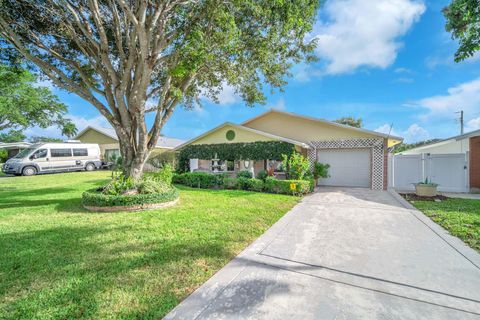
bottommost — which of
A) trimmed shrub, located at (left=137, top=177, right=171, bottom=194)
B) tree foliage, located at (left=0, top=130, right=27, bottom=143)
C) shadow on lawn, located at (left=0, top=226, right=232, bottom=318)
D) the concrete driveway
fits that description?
the concrete driveway

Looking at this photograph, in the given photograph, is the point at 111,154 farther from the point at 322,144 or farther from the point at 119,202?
the point at 322,144

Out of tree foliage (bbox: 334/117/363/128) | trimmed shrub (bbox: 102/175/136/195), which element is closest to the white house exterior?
trimmed shrub (bbox: 102/175/136/195)

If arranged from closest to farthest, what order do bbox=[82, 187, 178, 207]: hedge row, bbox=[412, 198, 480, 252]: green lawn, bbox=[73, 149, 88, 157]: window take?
1. bbox=[412, 198, 480, 252]: green lawn
2. bbox=[82, 187, 178, 207]: hedge row
3. bbox=[73, 149, 88, 157]: window

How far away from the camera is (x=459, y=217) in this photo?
6340 mm

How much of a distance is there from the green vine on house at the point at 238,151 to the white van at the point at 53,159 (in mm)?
11513

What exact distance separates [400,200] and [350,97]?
11230mm

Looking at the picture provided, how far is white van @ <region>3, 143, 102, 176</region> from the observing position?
16844mm

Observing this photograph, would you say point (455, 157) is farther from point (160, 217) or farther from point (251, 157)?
point (160, 217)

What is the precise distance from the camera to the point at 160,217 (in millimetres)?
6270

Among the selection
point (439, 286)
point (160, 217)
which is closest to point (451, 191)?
point (439, 286)

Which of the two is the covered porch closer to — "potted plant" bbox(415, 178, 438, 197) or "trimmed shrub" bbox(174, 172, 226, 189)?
"trimmed shrub" bbox(174, 172, 226, 189)

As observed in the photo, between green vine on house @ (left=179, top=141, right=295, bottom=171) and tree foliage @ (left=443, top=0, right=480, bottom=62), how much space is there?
7921 millimetres

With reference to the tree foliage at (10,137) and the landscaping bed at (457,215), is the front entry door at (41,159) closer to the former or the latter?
the landscaping bed at (457,215)

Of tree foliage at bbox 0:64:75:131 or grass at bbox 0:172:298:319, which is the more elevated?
tree foliage at bbox 0:64:75:131
